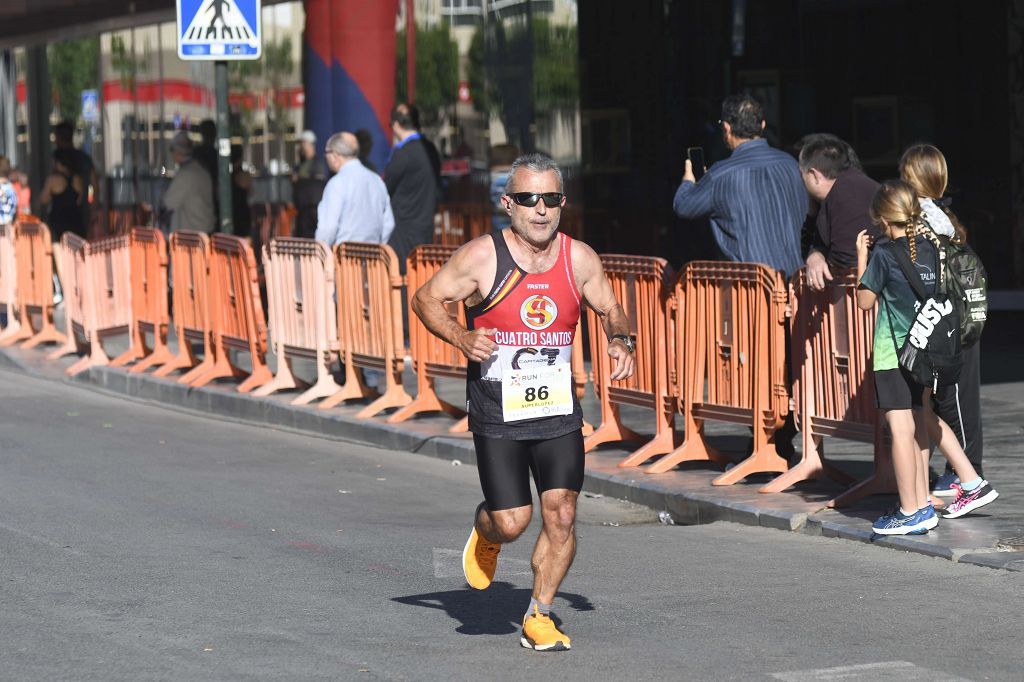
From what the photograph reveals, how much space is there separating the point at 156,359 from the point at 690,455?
6.80 m

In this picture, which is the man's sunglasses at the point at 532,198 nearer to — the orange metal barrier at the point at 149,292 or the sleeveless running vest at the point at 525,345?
the sleeveless running vest at the point at 525,345

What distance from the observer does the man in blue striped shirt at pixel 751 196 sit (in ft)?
34.1

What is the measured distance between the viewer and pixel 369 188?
14.6 meters

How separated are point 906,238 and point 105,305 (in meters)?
9.95

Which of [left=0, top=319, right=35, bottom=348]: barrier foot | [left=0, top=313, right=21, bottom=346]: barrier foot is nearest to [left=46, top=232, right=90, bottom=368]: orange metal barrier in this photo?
[left=0, top=319, right=35, bottom=348]: barrier foot

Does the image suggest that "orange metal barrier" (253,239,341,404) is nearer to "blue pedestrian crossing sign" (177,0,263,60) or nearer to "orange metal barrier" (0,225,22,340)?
"blue pedestrian crossing sign" (177,0,263,60)

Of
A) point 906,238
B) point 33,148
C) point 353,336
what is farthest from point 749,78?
point 33,148

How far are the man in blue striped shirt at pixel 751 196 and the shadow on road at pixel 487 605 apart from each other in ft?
10.2

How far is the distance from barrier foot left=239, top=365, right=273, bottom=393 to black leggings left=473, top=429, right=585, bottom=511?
7897mm

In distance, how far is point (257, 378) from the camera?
1471 cm

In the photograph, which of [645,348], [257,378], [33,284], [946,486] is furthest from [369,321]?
[33,284]

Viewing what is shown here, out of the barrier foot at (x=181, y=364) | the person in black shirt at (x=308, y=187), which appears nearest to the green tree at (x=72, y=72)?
the person in black shirt at (x=308, y=187)

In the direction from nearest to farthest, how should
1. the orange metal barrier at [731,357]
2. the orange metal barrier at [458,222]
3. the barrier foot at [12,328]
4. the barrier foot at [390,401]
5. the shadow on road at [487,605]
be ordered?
the shadow on road at [487,605] < the orange metal barrier at [731,357] < the barrier foot at [390,401] < the barrier foot at [12,328] < the orange metal barrier at [458,222]

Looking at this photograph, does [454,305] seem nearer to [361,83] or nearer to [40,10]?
[361,83]
